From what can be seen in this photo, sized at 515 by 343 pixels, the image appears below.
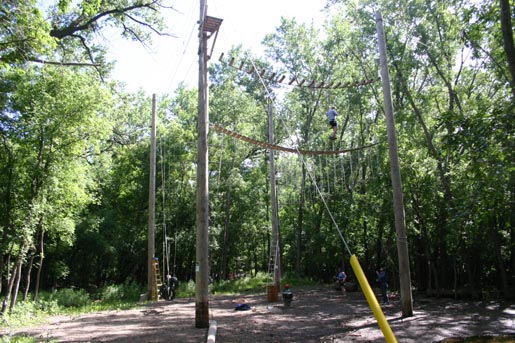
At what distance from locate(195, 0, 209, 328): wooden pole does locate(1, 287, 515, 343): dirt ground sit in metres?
0.59

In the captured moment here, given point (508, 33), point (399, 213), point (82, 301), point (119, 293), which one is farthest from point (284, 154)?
point (508, 33)

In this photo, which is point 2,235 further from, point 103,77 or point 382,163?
point 382,163

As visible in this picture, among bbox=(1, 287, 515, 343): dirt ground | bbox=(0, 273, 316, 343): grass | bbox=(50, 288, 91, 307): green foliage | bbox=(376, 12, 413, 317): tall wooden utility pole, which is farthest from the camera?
bbox=(50, 288, 91, 307): green foliage

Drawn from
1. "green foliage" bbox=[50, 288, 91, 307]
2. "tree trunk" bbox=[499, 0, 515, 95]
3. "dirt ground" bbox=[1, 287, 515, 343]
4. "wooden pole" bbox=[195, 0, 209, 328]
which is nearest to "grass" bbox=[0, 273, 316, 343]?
"green foliage" bbox=[50, 288, 91, 307]

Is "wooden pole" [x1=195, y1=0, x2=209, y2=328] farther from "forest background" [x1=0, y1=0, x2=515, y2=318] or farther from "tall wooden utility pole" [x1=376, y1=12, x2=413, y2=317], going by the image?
"tall wooden utility pole" [x1=376, y1=12, x2=413, y2=317]

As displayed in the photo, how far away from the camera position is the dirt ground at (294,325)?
28.4ft

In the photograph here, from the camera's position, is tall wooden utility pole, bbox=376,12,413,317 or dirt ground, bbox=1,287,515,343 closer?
dirt ground, bbox=1,287,515,343

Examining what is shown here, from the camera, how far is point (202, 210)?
9852 millimetres

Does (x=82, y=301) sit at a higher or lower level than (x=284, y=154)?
lower

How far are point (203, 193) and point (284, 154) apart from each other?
68.3 ft

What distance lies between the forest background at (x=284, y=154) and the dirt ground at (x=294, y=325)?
2.65 metres

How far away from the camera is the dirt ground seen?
8.66 m

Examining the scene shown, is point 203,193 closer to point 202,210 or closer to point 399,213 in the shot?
point 202,210

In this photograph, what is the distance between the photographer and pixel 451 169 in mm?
15375
